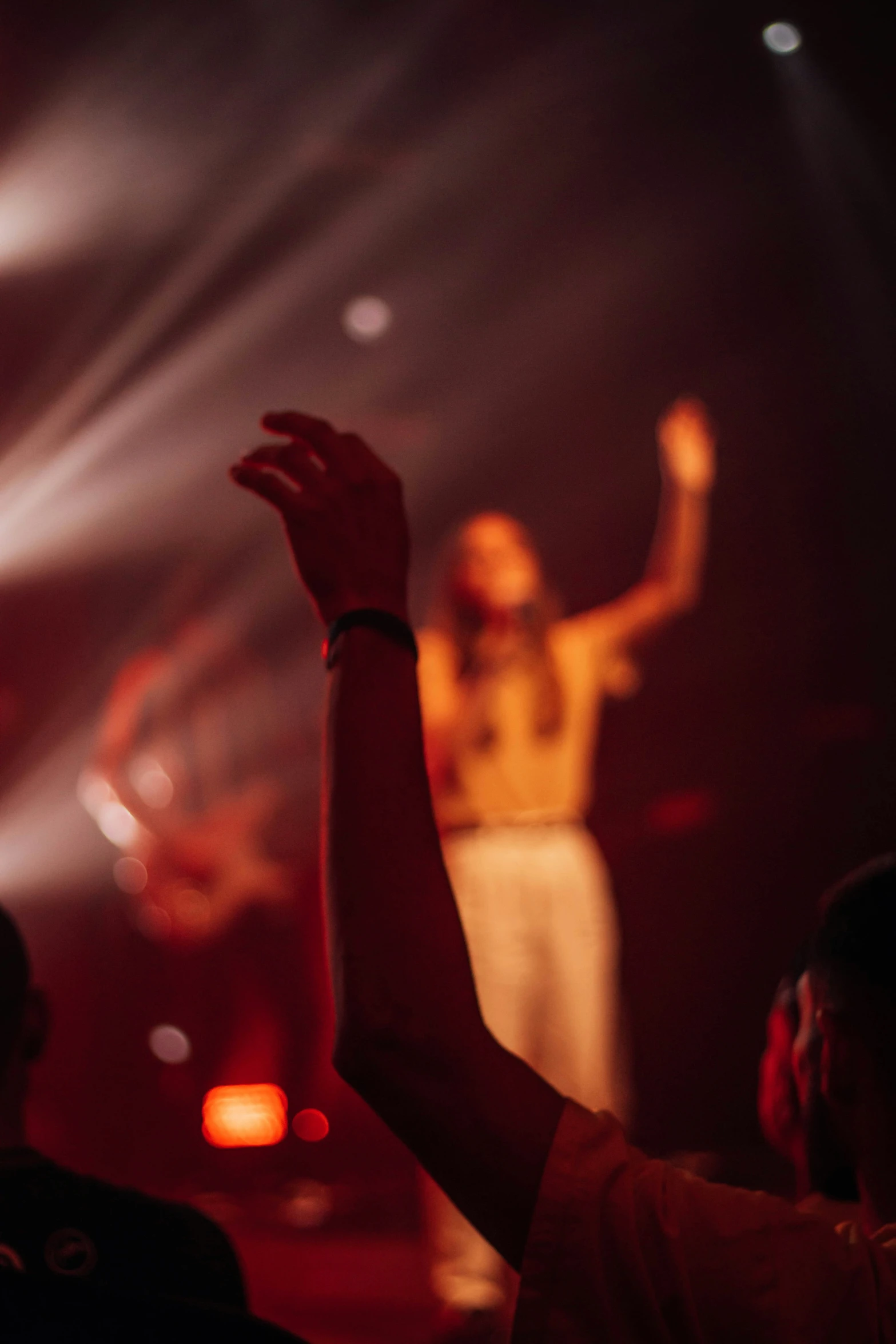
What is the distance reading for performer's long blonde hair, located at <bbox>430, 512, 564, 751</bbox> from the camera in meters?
3.11

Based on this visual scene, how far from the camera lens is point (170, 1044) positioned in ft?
15.8

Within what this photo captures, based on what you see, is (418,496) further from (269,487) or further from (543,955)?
(269,487)

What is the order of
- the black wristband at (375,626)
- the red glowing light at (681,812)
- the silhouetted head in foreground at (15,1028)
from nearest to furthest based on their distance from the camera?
the black wristband at (375,626) < the silhouetted head in foreground at (15,1028) < the red glowing light at (681,812)

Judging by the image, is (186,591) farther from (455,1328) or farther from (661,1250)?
(661,1250)

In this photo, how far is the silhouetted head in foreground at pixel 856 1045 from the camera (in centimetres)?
77

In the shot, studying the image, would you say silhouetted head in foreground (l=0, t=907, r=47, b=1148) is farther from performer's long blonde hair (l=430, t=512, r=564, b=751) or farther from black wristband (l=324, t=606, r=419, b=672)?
performer's long blonde hair (l=430, t=512, r=564, b=751)

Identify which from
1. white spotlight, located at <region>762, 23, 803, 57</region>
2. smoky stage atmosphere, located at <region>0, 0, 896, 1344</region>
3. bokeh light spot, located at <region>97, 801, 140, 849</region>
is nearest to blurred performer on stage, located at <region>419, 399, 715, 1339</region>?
smoky stage atmosphere, located at <region>0, 0, 896, 1344</region>

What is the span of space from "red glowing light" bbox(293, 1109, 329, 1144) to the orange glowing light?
0.05 metres

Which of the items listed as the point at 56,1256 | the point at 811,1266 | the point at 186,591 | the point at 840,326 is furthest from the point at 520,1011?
the point at 840,326

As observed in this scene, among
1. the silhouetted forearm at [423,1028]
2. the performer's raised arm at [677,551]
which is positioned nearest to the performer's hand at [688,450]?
the performer's raised arm at [677,551]

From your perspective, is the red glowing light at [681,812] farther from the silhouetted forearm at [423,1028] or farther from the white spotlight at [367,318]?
the silhouetted forearm at [423,1028]

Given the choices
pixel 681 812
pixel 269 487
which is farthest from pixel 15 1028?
pixel 681 812

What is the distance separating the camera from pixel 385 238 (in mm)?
4961

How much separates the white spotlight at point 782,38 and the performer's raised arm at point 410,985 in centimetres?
422
